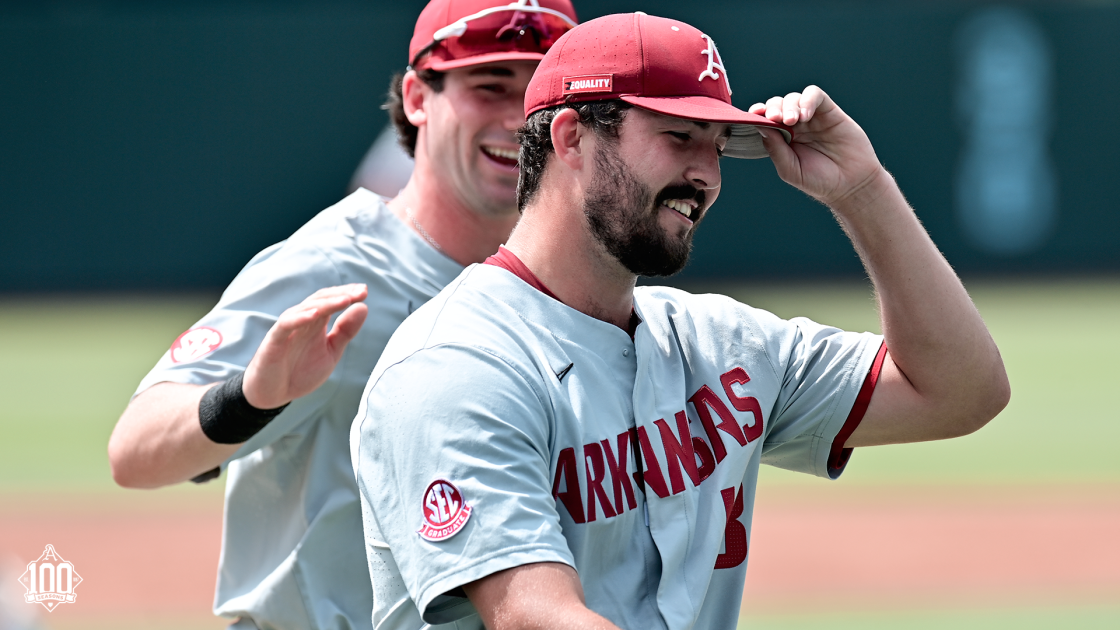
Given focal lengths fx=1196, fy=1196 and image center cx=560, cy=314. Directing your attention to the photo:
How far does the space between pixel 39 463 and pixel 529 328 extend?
9139 millimetres

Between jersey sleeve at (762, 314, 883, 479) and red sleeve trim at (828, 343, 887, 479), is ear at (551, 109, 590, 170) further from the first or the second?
red sleeve trim at (828, 343, 887, 479)

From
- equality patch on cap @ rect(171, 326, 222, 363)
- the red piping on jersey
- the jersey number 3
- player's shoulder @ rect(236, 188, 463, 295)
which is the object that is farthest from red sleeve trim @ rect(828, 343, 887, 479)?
equality patch on cap @ rect(171, 326, 222, 363)

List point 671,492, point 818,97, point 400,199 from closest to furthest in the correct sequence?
point 671,492 → point 818,97 → point 400,199

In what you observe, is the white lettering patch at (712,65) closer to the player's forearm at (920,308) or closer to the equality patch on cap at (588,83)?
the equality patch on cap at (588,83)

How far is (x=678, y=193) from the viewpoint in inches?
93.5

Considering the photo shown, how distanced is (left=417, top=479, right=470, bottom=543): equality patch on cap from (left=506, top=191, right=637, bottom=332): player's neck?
540mm

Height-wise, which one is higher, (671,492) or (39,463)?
(671,492)

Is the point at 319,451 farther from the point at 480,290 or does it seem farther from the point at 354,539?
the point at 480,290

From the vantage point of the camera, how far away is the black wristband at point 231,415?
2.75 meters

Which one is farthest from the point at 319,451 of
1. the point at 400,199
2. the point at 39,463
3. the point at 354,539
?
the point at 39,463

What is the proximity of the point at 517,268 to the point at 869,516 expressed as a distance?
6.78 m

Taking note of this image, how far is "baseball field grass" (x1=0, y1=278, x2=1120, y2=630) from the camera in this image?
6855 millimetres

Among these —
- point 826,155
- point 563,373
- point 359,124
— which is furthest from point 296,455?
point 359,124

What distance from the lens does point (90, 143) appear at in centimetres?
1661
